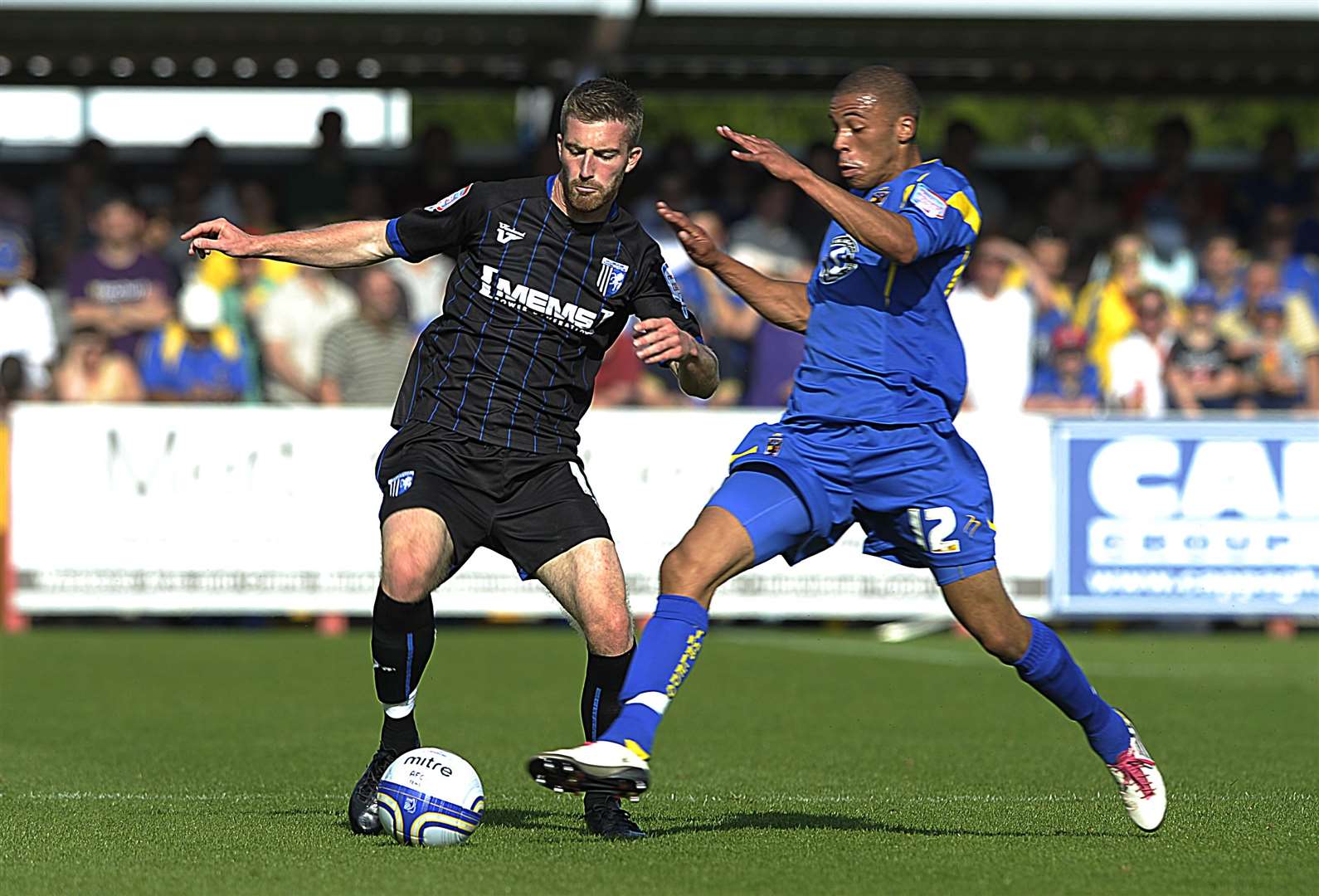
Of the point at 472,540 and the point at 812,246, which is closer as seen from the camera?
the point at 472,540

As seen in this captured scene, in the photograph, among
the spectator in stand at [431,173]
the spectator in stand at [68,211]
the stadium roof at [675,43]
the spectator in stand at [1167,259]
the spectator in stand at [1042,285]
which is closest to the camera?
the spectator in stand at [1042,285]

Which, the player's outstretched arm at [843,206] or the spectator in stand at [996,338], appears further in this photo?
the spectator in stand at [996,338]

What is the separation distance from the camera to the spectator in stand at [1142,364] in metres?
Result: 16.6

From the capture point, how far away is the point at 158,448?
15.0 m

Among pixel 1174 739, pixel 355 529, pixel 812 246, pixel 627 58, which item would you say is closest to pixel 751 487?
pixel 1174 739

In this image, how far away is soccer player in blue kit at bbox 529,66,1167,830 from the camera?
6449 millimetres

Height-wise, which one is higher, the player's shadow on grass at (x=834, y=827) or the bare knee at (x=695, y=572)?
the bare knee at (x=695, y=572)

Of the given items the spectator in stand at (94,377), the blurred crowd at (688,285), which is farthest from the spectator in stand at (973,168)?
the spectator in stand at (94,377)

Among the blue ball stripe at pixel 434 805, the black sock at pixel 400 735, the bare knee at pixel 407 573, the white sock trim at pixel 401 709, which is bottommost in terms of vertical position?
the blue ball stripe at pixel 434 805

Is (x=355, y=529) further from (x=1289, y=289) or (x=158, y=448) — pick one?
(x=1289, y=289)

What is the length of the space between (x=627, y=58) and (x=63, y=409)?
282 inches

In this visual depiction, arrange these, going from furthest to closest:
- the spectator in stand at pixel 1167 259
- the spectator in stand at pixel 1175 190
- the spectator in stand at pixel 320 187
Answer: the spectator in stand at pixel 1175 190 → the spectator in stand at pixel 320 187 → the spectator in stand at pixel 1167 259

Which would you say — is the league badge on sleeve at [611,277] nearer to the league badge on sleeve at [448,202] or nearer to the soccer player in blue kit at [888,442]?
the soccer player in blue kit at [888,442]

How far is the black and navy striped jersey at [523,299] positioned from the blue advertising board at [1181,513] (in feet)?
28.9
